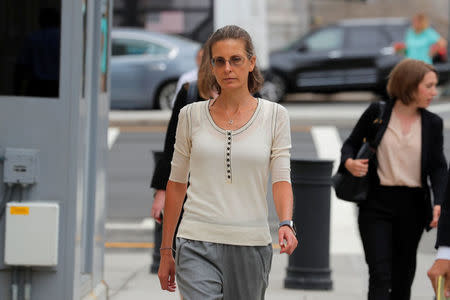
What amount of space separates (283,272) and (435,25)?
890 inches

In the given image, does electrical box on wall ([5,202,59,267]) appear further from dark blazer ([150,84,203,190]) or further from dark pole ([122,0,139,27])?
dark pole ([122,0,139,27])

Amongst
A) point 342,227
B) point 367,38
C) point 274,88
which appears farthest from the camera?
point 367,38

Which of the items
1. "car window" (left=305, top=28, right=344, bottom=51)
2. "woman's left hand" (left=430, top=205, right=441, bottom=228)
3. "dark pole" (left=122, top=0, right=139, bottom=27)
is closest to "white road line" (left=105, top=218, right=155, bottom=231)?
"woman's left hand" (left=430, top=205, right=441, bottom=228)

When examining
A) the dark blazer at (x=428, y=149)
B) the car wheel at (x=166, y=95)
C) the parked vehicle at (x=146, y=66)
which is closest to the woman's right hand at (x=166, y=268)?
the dark blazer at (x=428, y=149)

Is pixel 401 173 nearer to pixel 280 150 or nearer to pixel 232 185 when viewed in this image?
pixel 280 150

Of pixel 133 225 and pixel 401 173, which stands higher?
pixel 401 173

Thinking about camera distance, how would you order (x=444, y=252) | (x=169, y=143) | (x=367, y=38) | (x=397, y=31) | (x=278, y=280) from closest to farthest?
(x=444, y=252) → (x=169, y=143) → (x=278, y=280) → (x=397, y=31) → (x=367, y=38)

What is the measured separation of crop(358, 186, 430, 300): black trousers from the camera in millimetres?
5879

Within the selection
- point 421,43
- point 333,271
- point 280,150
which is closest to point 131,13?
point 421,43

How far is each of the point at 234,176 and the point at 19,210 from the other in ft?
6.27

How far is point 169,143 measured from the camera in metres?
5.08

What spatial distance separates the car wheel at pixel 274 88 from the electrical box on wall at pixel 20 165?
54.3ft

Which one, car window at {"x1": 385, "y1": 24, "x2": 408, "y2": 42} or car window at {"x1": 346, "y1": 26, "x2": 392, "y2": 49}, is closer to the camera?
car window at {"x1": 385, "y1": 24, "x2": 408, "y2": 42}

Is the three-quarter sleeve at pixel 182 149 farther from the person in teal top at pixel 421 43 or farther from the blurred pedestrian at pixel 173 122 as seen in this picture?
the person in teal top at pixel 421 43
